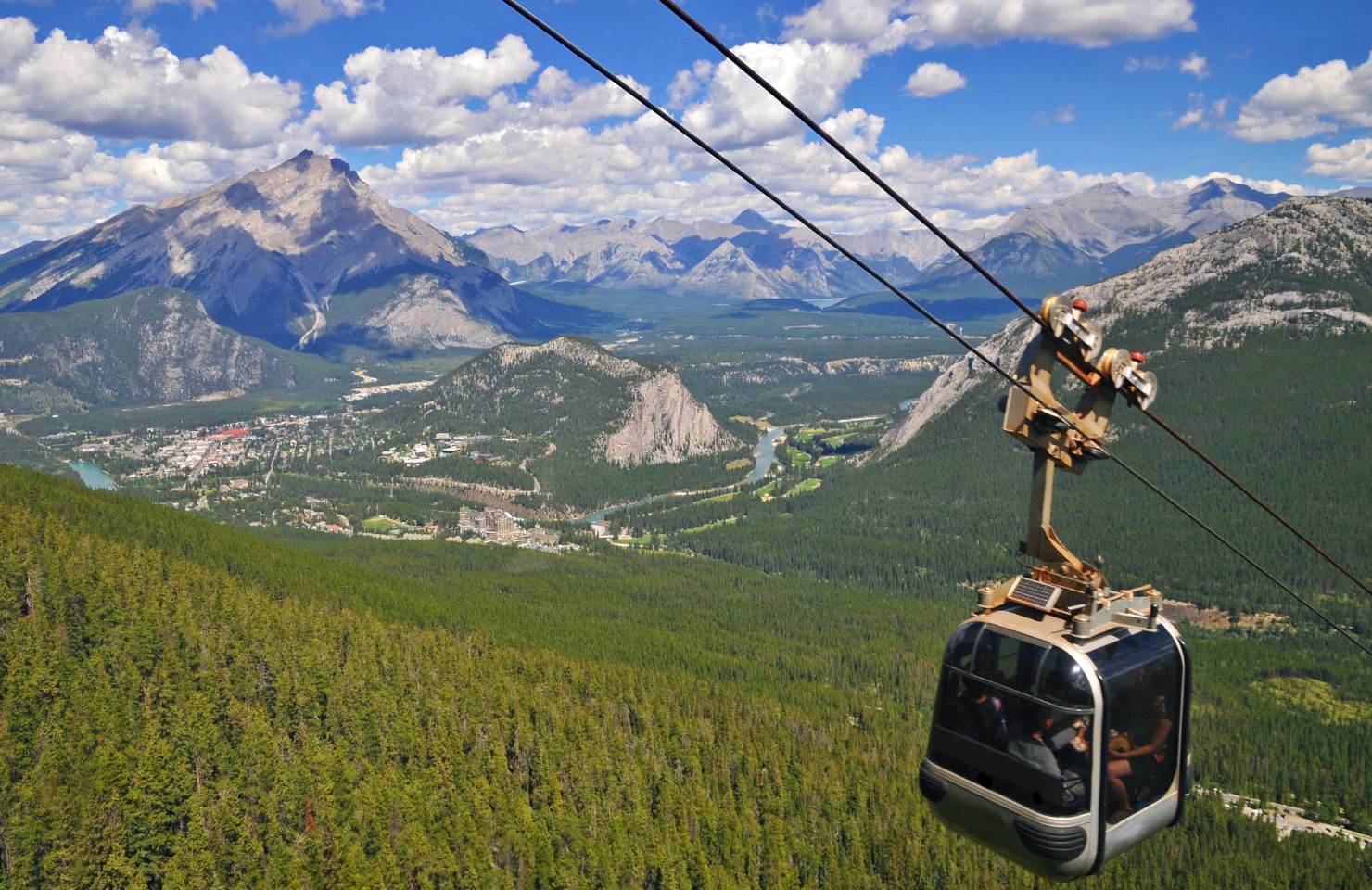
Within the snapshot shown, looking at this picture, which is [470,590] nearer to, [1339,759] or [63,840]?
[63,840]

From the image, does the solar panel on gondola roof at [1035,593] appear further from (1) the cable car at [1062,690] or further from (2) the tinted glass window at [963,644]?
(2) the tinted glass window at [963,644]

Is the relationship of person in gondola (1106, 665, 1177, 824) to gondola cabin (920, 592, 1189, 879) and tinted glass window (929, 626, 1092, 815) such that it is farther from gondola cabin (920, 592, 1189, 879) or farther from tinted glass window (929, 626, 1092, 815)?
tinted glass window (929, 626, 1092, 815)

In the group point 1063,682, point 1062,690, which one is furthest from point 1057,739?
point 1063,682

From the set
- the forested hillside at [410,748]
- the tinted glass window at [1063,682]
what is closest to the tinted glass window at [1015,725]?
the tinted glass window at [1063,682]

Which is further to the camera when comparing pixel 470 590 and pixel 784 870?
pixel 470 590

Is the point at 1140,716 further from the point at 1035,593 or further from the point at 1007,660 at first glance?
the point at 1035,593

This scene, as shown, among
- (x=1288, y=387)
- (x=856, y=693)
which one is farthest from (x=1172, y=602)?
(x=1288, y=387)
